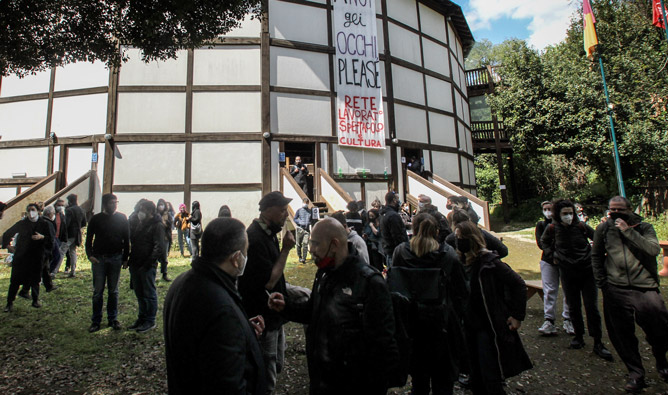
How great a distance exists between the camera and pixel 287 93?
12969 mm

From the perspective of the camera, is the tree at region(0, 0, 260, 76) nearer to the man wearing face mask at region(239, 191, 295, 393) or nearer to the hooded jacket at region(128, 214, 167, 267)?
the hooded jacket at region(128, 214, 167, 267)

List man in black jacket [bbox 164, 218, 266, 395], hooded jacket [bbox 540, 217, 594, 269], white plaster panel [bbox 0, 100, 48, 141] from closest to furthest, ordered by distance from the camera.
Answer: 1. man in black jacket [bbox 164, 218, 266, 395]
2. hooded jacket [bbox 540, 217, 594, 269]
3. white plaster panel [bbox 0, 100, 48, 141]

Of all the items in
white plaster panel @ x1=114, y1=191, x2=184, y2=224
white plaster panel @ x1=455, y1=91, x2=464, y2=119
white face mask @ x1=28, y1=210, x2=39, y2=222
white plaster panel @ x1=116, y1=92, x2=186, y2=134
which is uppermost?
white plaster panel @ x1=455, y1=91, x2=464, y2=119

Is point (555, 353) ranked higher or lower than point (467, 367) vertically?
lower

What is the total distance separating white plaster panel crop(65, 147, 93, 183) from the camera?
12.1 m

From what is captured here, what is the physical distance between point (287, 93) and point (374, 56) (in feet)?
13.6

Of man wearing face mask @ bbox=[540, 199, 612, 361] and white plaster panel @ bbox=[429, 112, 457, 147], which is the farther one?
white plaster panel @ bbox=[429, 112, 457, 147]

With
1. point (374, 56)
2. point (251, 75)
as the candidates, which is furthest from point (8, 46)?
point (374, 56)

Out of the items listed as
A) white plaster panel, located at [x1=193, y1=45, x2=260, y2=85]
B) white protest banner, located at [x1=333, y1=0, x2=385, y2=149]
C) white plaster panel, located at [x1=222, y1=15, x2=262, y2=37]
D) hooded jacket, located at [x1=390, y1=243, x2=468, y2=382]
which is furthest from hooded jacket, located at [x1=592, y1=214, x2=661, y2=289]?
white plaster panel, located at [x1=222, y1=15, x2=262, y2=37]

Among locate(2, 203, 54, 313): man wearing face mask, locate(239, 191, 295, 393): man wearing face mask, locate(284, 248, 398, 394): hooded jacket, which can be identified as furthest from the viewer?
locate(2, 203, 54, 313): man wearing face mask

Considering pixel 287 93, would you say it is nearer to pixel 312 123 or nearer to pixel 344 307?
pixel 312 123

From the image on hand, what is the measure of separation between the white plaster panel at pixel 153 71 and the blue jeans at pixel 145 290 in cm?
958

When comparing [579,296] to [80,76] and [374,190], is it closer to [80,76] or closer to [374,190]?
[374,190]

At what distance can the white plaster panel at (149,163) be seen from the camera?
11.9 metres
